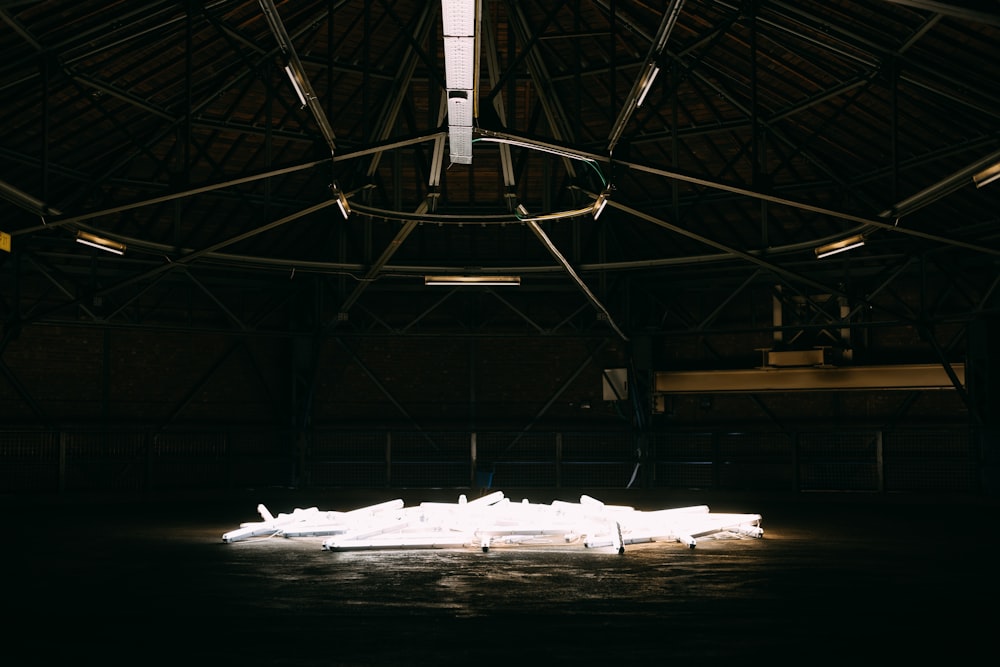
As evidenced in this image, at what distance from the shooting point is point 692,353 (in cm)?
3055

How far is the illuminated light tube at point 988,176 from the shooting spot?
1418cm

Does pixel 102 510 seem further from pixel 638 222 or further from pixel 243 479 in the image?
pixel 638 222

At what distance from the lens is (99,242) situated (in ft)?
62.5

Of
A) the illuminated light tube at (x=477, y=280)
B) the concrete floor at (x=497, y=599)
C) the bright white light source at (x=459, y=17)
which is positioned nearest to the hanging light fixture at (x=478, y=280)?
the illuminated light tube at (x=477, y=280)

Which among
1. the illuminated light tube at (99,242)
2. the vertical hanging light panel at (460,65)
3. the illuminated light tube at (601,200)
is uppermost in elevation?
the vertical hanging light panel at (460,65)

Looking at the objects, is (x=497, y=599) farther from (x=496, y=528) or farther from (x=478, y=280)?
(x=478, y=280)

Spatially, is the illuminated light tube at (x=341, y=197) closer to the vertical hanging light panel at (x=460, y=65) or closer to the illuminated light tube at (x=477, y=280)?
the vertical hanging light panel at (x=460, y=65)

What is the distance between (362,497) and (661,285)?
38.1 ft


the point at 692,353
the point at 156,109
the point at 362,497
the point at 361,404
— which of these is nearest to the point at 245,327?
the point at 361,404

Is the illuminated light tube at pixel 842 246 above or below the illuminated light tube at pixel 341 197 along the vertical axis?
below

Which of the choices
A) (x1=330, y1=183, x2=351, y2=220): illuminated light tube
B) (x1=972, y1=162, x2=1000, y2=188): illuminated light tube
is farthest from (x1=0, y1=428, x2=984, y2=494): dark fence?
(x1=972, y1=162, x2=1000, y2=188): illuminated light tube

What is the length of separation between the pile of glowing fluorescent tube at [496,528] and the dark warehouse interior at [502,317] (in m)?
0.71

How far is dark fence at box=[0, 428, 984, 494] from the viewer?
84.1 ft

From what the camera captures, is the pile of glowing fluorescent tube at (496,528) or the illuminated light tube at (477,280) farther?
the illuminated light tube at (477,280)
